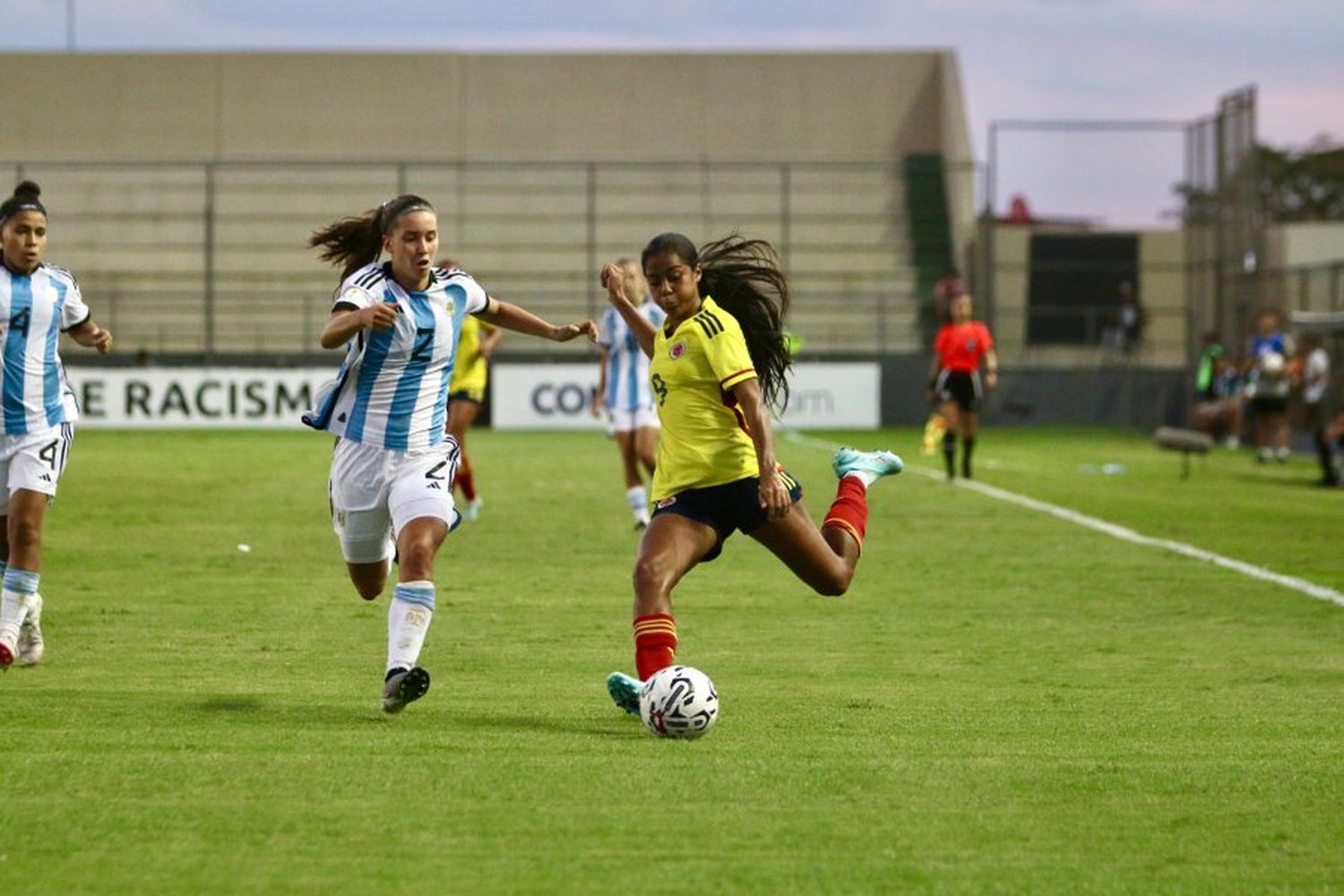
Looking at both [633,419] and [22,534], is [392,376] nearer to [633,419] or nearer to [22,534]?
[22,534]

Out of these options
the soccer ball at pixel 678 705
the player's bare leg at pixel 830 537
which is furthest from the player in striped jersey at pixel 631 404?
the soccer ball at pixel 678 705

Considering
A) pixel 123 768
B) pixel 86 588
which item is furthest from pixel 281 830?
pixel 86 588

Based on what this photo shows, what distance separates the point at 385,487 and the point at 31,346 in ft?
6.78

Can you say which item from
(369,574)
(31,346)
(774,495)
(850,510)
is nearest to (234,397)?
(31,346)

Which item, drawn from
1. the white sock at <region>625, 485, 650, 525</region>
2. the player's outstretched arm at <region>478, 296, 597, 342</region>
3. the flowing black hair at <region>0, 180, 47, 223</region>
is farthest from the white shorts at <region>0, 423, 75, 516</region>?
the white sock at <region>625, 485, 650, 525</region>

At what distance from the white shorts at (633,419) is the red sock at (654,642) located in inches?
391

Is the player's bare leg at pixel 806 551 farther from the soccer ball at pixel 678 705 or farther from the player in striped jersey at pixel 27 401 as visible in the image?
the player in striped jersey at pixel 27 401

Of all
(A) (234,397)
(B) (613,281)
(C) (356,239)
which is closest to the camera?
(B) (613,281)

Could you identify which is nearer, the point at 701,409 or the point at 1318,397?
the point at 701,409

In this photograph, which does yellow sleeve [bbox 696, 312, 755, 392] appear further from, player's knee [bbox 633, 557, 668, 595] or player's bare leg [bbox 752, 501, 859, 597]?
player's knee [bbox 633, 557, 668, 595]

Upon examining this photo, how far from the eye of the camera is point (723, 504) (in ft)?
26.3

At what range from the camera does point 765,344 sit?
28.0ft

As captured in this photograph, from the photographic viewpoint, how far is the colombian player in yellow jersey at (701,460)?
25.6 ft

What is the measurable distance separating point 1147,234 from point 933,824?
4127 cm
